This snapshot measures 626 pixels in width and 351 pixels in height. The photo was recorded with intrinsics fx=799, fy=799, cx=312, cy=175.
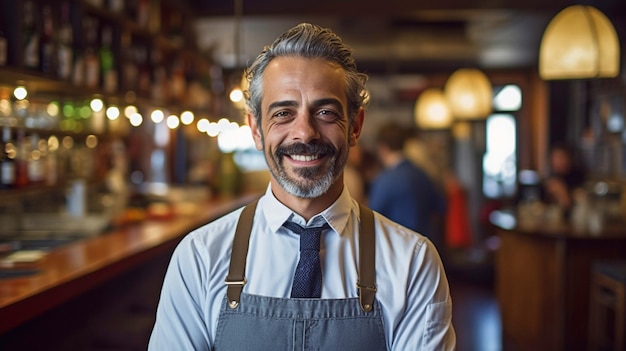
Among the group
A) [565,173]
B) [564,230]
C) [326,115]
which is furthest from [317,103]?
[565,173]

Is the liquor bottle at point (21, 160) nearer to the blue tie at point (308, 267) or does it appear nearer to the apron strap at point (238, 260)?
the apron strap at point (238, 260)

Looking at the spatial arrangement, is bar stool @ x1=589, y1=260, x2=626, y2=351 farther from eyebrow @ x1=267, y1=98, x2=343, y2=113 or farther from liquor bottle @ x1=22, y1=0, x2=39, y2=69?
eyebrow @ x1=267, y1=98, x2=343, y2=113

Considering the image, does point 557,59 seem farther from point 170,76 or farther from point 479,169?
point 479,169

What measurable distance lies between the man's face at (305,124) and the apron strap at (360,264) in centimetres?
14

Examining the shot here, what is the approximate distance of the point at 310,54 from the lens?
5.84ft

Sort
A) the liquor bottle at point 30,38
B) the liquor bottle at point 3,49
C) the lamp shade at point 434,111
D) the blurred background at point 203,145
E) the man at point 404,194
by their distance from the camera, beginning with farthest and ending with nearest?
the lamp shade at point 434,111
the man at point 404,194
the blurred background at point 203,145
the liquor bottle at point 30,38
the liquor bottle at point 3,49

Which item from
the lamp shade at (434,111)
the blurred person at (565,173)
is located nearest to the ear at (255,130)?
the blurred person at (565,173)

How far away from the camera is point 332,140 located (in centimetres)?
177

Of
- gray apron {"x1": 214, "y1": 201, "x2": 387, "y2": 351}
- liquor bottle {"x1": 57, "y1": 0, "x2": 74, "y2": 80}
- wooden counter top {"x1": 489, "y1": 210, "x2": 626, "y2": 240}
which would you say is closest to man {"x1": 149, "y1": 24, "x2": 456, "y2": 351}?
gray apron {"x1": 214, "y1": 201, "x2": 387, "y2": 351}

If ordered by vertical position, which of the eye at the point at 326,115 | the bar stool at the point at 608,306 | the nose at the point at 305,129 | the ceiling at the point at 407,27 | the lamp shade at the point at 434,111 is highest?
the ceiling at the point at 407,27

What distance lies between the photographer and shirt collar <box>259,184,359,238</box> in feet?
6.01

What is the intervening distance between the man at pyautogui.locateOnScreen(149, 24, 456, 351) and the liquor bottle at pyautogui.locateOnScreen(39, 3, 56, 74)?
244 cm

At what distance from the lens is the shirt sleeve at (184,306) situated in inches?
70.1

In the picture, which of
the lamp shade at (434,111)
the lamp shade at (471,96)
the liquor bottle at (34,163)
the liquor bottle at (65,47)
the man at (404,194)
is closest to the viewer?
the liquor bottle at (65,47)
